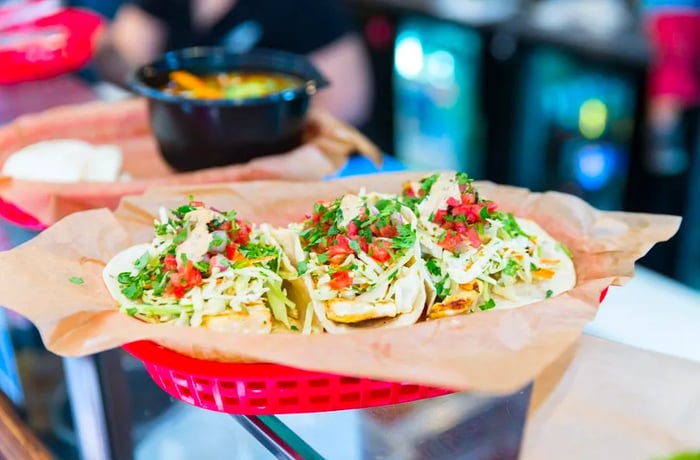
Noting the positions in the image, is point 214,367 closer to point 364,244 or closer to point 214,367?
point 214,367

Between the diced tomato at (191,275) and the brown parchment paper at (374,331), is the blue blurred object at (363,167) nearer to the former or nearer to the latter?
the brown parchment paper at (374,331)

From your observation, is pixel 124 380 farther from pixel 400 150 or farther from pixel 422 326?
pixel 400 150

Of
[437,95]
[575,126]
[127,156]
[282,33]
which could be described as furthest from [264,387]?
[437,95]

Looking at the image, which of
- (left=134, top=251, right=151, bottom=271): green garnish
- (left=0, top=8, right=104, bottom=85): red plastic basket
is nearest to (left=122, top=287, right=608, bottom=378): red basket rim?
(left=134, top=251, right=151, bottom=271): green garnish

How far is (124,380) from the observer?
1.60m

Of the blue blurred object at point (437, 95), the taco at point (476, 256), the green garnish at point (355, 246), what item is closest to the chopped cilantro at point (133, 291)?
the green garnish at point (355, 246)

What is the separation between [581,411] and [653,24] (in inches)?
126

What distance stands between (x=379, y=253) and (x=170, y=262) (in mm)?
389

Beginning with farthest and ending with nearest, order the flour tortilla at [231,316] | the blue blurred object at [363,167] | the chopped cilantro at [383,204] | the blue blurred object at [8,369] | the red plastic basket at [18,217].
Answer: the blue blurred object at [363,167]
the red plastic basket at [18,217]
the blue blurred object at [8,369]
the chopped cilantro at [383,204]
the flour tortilla at [231,316]

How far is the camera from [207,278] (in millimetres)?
1378

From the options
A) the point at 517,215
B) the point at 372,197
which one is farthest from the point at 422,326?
the point at 517,215

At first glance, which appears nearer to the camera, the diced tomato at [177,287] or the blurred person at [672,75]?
the diced tomato at [177,287]

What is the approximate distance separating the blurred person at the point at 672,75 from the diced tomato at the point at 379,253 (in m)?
2.72

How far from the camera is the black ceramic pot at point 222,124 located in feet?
6.67
